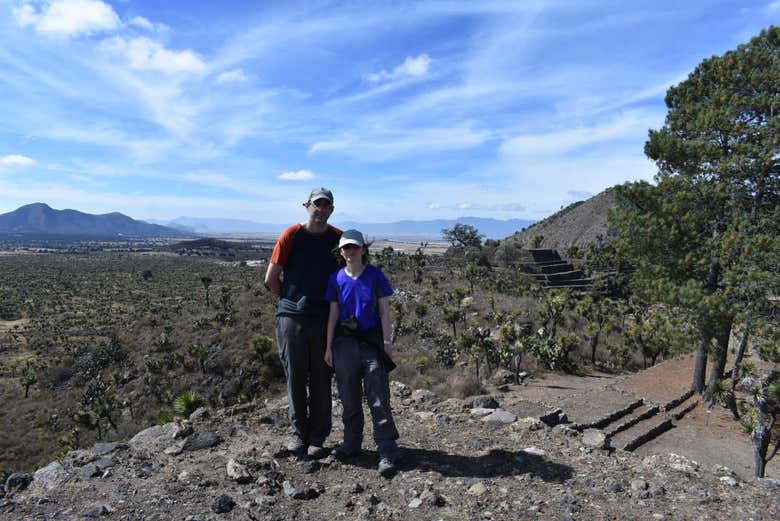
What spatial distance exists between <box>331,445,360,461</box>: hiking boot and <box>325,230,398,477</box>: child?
38 centimetres

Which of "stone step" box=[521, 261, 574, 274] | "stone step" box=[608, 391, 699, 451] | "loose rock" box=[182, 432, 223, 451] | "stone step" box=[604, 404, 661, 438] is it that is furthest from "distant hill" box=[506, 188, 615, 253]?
"loose rock" box=[182, 432, 223, 451]

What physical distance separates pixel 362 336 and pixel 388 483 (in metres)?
1.36

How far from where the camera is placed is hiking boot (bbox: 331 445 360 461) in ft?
15.6

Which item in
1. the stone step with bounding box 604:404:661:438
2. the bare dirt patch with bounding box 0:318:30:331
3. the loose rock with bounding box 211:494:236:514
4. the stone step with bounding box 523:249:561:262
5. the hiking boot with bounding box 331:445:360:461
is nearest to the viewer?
the loose rock with bounding box 211:494:236:514

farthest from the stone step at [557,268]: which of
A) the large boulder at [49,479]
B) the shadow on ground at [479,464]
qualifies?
the large boulder at [49,479]

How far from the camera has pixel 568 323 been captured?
2930 cm

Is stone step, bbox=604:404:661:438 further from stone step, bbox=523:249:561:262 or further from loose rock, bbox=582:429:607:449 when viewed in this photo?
stone step, bbox=523:249:561:262

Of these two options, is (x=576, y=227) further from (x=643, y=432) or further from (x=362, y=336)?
(x=362, y=336)

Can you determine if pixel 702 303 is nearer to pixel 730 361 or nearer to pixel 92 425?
pixel 730 361

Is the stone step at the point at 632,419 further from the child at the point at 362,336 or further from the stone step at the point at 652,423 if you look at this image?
the child at the point at 362,336

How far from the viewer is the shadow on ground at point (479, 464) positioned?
4699mm

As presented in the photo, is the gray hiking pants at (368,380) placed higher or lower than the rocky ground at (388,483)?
higher

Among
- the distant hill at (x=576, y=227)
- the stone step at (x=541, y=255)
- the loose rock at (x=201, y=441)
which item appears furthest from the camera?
the distant hill at (x=576, y=227)

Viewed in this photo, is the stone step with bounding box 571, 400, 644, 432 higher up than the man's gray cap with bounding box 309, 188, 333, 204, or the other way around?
the man's gray cap with bounding box 309, 188, 333, 204
